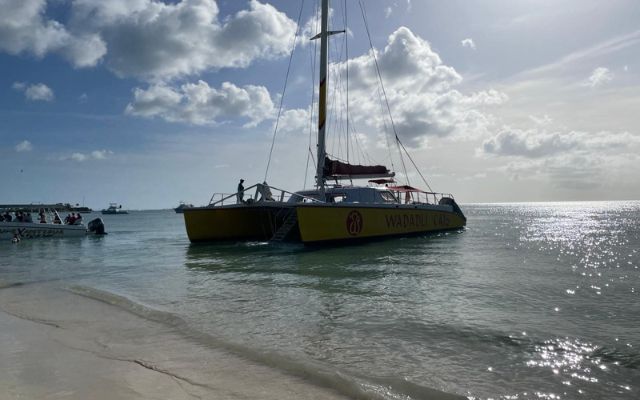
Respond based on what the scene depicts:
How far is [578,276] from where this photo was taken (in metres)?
11.5

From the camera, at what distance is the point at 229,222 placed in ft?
67.5

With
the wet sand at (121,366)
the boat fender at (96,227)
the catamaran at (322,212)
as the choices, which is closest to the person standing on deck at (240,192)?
the catamaran at (322,212)

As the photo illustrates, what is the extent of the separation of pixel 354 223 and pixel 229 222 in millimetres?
6188

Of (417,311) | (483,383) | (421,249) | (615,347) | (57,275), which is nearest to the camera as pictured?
(483,383)

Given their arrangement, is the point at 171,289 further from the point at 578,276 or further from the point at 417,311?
the point at 578,276

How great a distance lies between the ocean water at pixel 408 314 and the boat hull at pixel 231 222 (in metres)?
5.09

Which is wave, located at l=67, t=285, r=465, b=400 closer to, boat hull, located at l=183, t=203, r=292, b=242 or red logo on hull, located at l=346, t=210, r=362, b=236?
red logo on hull, located at l=346, t=210, r=362, b=236

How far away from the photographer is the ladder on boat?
19.5 m

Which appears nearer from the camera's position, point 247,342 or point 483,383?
point 483,383

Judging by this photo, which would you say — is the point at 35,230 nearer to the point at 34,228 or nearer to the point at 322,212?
the point at 34,228

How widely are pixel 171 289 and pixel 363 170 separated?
12.3 metres

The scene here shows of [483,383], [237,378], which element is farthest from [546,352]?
[237,378]

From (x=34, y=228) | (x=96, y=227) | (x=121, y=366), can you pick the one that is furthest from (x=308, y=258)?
(x=96, y=227)

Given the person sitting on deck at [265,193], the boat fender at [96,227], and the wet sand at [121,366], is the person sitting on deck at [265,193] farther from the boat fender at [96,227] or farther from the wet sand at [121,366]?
the boat fender at [96,227]
